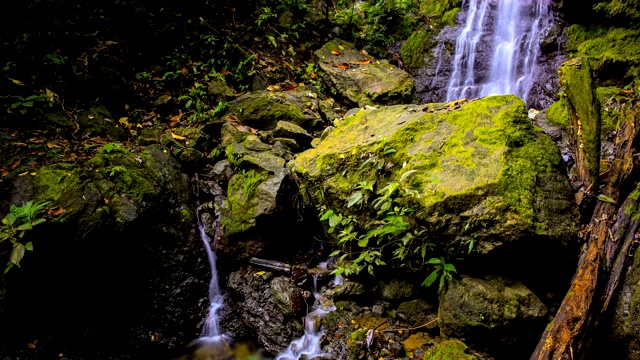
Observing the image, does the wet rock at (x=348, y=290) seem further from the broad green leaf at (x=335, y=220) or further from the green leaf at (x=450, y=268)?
the green leaf at (x=450, y=268)

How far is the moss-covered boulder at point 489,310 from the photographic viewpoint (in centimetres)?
315

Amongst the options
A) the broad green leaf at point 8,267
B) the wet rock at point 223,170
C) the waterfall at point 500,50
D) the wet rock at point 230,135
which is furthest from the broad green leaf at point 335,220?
the waterfall at point 500,50

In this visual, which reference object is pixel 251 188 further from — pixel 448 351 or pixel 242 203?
pixel 448 351

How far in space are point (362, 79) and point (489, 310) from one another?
5958 millimetres

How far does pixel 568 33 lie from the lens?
7723mm

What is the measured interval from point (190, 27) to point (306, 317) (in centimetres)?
739

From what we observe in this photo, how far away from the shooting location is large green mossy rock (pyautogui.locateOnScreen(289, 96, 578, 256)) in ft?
10.7

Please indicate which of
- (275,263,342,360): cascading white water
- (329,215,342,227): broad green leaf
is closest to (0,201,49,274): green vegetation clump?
(275,263,342,360): cascading white water

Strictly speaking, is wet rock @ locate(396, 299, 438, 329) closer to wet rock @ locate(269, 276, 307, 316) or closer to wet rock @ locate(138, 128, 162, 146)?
wet rock @ locate(269, 276, 307, 316)

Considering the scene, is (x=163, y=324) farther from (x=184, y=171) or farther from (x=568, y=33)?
(x=568, y=33)

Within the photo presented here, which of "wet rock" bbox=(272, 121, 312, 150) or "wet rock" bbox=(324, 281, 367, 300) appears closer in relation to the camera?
"wet rock" bbox=(324, 281, 367, 300)

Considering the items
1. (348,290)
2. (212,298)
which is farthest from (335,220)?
(212,298)

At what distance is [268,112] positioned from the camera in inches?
260

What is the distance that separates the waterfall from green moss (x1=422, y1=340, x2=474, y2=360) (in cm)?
642
